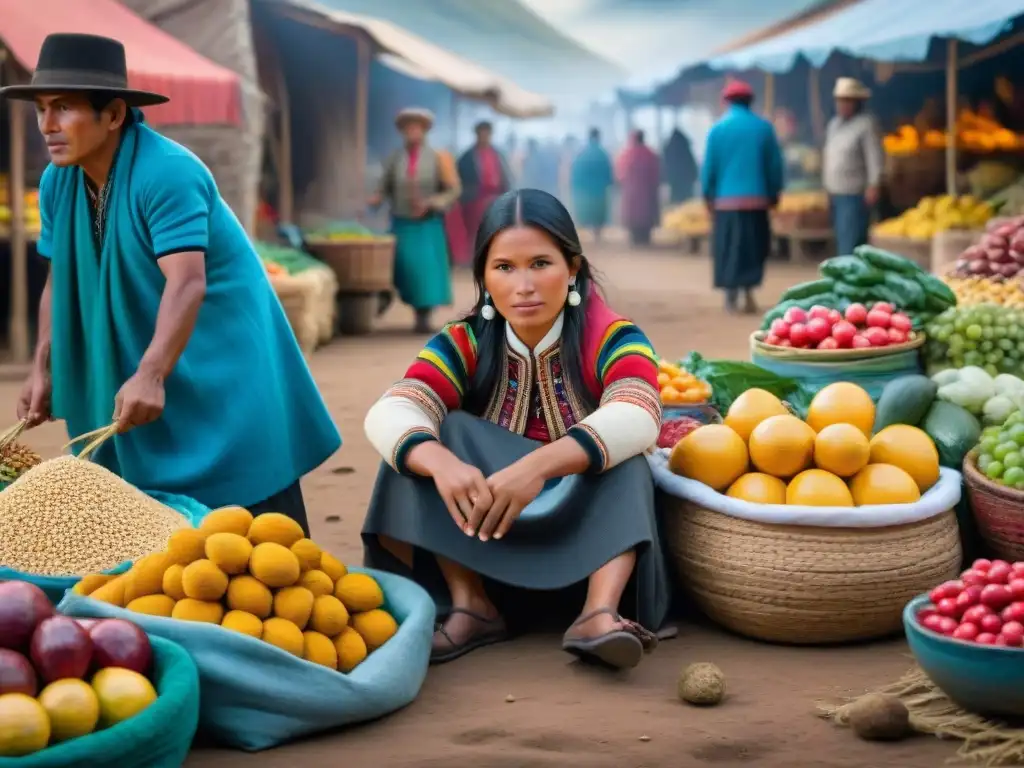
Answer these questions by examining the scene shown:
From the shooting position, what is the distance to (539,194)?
12.3 ft

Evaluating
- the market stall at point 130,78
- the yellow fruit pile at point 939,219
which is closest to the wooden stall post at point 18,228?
the market stall at point 130,78

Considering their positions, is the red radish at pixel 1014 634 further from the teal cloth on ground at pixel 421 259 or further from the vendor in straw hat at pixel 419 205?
the teal cloth on ground at pixel 421 259

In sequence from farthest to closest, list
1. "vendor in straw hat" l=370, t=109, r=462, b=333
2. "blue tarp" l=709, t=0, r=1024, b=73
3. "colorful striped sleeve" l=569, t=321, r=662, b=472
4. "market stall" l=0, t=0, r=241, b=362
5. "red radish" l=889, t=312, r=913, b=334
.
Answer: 1. "blue tarp" l=709, t=0, r=1024, b=73
2. "vendor in straw hat" l=370, t=109, r=462, b=333
3. "market stall" l=0, t=0, r=241, b=362
4. "red radish" l=889, t=312, r=913, b=334
5. "colorful striped sleeve" l=569, t=321, r=662, b=472

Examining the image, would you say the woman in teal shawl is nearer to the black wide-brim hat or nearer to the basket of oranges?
the basket of oranges

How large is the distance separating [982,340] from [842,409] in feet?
4.50

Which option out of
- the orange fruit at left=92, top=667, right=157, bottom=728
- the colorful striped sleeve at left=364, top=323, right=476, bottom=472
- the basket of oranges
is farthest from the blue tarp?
the orange fruit at left=92, top=667, right=157, bottom=728

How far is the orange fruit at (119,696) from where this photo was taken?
268cm

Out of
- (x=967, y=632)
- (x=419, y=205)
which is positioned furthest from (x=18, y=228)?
(x=967, y=632)

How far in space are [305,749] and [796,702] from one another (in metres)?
1.14

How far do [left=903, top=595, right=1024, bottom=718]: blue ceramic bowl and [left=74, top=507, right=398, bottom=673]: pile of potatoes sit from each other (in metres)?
1.25

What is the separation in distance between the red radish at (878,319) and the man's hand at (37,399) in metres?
2.98

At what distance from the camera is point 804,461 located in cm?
383

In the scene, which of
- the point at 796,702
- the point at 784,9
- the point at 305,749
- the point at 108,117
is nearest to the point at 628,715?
the point at 796,702

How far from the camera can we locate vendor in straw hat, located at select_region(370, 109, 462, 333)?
11227 mm
